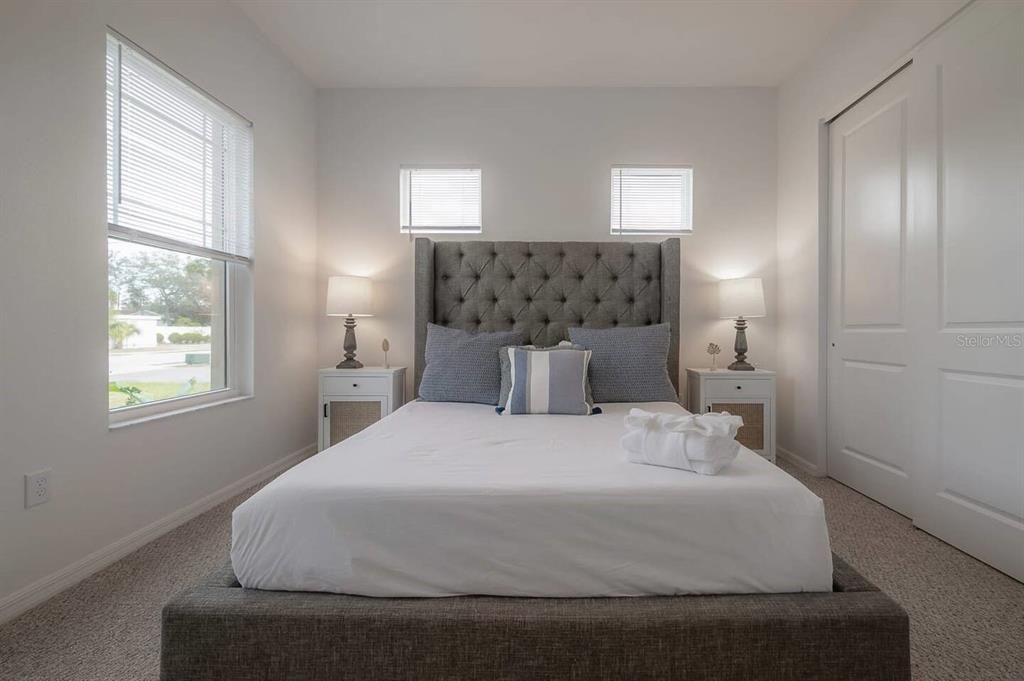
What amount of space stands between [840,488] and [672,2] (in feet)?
9.25

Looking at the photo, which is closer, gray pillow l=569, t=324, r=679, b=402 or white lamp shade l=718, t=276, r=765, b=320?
gray pillow l=569, t=324, r=679, b=402

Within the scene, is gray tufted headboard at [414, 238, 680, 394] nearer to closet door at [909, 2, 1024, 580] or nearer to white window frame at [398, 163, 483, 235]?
white window frame at [398, 163, 483, 235]

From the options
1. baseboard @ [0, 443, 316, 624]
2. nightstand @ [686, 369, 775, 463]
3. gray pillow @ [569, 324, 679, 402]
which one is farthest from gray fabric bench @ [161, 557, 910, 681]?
nightstand @ [686, 369, 775, 463]

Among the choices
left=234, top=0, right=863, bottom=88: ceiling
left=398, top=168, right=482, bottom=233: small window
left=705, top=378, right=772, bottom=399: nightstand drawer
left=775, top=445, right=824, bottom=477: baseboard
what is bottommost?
left=775, top=445, right=824, bottom=477: baseboard

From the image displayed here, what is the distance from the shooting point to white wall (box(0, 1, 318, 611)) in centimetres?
160

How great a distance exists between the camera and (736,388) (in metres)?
3.18

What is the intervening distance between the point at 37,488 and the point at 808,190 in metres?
4.04

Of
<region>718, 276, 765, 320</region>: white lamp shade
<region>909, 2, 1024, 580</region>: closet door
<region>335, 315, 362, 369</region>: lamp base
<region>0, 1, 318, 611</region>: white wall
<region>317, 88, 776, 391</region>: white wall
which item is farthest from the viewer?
<region>317, 88, 776, 391</region>: white wall

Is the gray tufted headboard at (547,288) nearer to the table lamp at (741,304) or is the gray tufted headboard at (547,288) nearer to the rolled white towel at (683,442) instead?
the table lamp at (741,304)

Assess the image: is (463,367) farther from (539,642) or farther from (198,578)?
(539,642)

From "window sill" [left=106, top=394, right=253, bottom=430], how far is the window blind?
75 centimetres

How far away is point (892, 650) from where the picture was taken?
3.62 ft

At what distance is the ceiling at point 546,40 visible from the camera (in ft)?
8.84

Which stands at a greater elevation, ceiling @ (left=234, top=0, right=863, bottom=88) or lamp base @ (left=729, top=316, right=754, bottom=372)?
ceiling @ (left=234, top=0, right=863, bottom=88)
